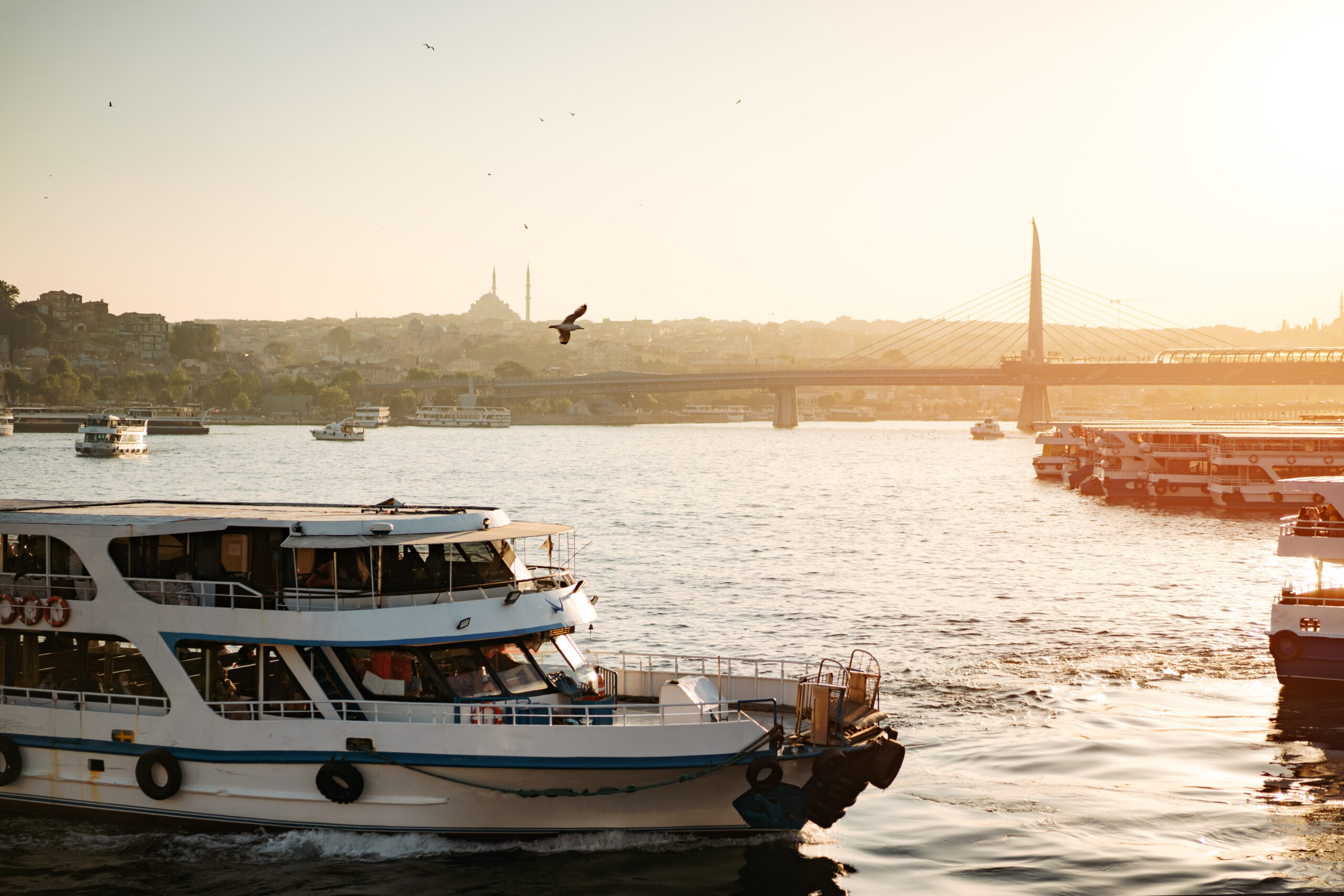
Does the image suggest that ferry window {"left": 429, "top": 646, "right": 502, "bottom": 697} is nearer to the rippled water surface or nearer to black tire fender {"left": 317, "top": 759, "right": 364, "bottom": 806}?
black tire fender {"left": 317, "top": 759, "right": 364, "bottom": 806}

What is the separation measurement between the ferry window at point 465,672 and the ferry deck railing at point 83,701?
3089 millimetres

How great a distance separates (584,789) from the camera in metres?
12.9

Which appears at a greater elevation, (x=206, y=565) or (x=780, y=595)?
(x=206, y=565)

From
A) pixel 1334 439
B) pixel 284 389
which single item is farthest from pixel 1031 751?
pixel 284 389

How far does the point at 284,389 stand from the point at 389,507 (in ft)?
620

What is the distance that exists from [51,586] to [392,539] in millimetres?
4176

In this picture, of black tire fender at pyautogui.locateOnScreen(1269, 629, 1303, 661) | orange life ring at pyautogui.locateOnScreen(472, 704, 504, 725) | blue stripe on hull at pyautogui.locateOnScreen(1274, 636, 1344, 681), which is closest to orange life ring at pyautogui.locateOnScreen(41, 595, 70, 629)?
orange life ring at pyautogui.locateOnScreen(472, 704, 504, 725)

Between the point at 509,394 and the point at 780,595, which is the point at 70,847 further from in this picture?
the point at 509,394

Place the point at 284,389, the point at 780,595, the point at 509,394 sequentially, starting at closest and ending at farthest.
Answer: the point at 780,595
the point at 509,394
the point at 284,389

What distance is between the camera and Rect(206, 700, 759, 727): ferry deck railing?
13.1 metres

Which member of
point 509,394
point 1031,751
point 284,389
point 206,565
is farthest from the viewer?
point 284,389

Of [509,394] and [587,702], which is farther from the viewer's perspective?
[509,394]

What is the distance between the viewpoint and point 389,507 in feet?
50.4

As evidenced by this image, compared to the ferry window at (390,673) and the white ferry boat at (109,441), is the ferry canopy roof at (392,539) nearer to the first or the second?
the ferry window at (390,673)
